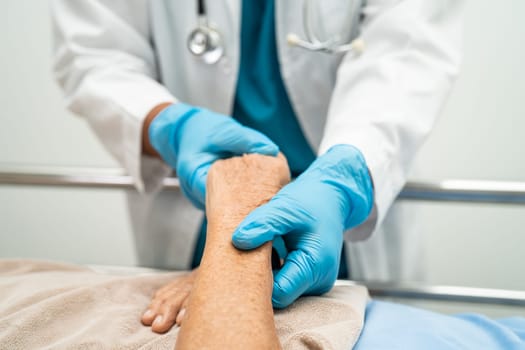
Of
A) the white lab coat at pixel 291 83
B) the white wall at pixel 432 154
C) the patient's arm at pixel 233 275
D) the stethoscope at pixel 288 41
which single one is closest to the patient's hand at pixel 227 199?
the patient's arm at pixel 233 275

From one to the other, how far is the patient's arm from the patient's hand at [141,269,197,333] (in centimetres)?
13

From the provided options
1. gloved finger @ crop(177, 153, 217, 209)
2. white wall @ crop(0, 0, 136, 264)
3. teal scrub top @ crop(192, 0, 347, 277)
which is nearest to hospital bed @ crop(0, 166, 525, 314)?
teal scrub top @ crop(192, 0, 347, 277)

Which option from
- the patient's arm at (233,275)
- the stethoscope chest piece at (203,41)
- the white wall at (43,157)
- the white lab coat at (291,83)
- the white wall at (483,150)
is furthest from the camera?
the white wall at (43,157)

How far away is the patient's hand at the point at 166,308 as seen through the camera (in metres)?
0.68

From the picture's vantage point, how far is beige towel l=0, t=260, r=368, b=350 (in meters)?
0.60

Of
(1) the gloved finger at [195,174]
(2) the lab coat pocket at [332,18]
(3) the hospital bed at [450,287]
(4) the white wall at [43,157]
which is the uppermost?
(2) the lab coat pocket at [332,18]

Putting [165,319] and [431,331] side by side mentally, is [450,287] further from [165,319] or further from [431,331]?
[165,319]

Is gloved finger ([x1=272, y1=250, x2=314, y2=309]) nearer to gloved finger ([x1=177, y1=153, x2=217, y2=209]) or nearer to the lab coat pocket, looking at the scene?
gloved finger ([x1=177, y1=153, x2=217, y2=209])

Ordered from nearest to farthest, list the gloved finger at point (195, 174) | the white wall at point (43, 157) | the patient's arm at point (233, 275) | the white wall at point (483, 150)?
the patient's arm at point (233, 275), the gloved finger at point (195, 174), the white wall at point (483, 150), the white wall at point (43, 157)

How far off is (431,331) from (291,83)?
64 cm

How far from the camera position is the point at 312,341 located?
0.54 m

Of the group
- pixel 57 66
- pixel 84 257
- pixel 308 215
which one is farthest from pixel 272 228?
pixel 84 257

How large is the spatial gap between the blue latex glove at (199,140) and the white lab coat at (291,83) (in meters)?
0.08

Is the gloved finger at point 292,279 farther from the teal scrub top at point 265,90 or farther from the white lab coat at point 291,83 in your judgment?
the teal scrub top at point 265,90
